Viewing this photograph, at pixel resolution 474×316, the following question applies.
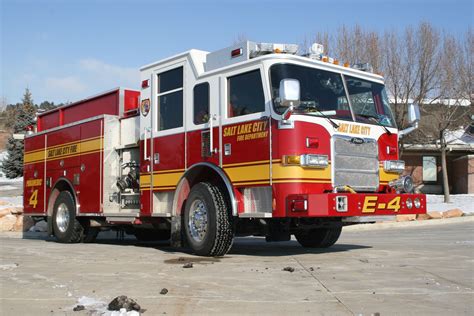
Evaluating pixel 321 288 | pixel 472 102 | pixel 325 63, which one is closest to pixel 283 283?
pixel 321 288

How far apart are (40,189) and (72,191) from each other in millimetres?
1419

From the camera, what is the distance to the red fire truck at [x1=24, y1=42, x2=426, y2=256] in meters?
7.23

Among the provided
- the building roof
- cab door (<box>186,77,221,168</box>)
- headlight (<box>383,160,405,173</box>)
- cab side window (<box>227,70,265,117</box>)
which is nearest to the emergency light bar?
cab side window (<box>227,70,265,117</box>)

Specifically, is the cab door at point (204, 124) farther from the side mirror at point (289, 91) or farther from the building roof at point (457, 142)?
the building roof at point (457, 142)

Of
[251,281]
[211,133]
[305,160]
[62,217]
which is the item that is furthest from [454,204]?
[251,281]

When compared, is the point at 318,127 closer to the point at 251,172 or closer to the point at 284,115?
the point at 284,115

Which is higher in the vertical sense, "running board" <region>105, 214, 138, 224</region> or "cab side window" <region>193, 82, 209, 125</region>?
"cab side window" <region>193, 82, 209, 125</region>

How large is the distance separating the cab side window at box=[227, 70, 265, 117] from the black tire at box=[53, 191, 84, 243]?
16.0 ft

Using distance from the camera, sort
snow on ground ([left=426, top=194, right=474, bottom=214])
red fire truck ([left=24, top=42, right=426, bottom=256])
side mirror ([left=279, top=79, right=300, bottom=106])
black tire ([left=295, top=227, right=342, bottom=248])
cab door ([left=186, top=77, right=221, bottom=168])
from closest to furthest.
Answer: side mirror ([left=279, top=79, right=300, bottom=106])
red fire truck ([left=24, top=42, right=426, bottom=256])
cab door ([left=186, top=77, right=221, bottom=168])
black tire ([left=295, top=227, right=342, bottom=248])
snow on ground ([left=426, top=194, right=474, bottom=214])

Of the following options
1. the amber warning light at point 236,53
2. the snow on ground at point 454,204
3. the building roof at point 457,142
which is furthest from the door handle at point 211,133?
the building roof at point 457,142

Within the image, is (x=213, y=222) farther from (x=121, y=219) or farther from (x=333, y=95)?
(x=121, y=219)

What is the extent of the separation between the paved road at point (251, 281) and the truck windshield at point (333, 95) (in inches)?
81.9

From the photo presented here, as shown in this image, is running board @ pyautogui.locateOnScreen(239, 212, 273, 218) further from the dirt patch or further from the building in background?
the building in background

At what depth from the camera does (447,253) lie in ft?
29.0
